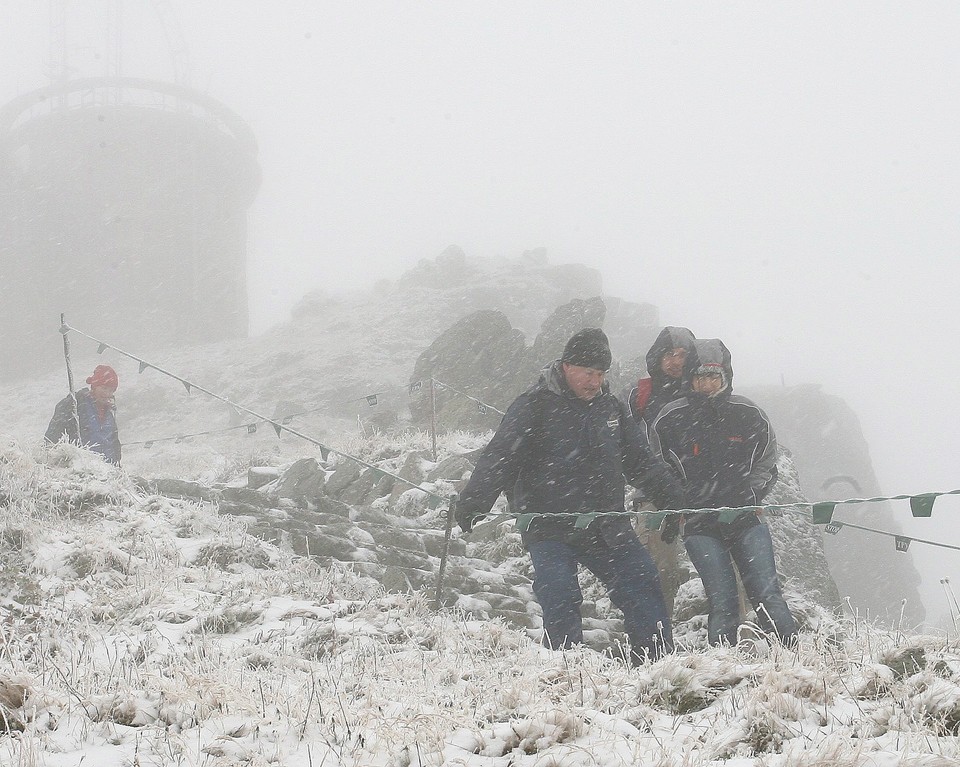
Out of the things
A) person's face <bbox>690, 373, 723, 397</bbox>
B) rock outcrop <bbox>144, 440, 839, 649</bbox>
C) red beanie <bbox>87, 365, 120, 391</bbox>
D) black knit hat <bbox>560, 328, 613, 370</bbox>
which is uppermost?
black knit hat <bbox>560, 328, 613, 370</bbox>

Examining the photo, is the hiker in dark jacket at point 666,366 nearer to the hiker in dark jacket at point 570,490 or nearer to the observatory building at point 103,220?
Answer: the hiker in dark jacket at point 570,490

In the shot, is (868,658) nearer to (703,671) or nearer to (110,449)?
(703,671)

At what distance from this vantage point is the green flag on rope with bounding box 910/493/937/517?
4.12 m

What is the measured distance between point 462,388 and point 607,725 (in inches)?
788

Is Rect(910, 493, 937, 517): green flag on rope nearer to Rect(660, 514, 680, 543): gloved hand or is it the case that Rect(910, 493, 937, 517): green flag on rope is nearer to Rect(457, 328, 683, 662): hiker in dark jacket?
Rect(660, 514, 680, 543): gloved hand

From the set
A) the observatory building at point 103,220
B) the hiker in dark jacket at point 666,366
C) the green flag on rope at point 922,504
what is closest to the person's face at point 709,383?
the hiker in dark jacket at point 666,366

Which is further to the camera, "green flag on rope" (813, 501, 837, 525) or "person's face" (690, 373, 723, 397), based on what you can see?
"person's face" (690, 373, 723, 397)

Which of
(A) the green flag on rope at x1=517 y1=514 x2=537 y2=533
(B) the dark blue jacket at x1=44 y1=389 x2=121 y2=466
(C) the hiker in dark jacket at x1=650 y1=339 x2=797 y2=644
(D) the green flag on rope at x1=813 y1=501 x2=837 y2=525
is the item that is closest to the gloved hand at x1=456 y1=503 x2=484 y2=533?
(A) the green flag on rope at x1=517 y1=514 x2=537 y2=533

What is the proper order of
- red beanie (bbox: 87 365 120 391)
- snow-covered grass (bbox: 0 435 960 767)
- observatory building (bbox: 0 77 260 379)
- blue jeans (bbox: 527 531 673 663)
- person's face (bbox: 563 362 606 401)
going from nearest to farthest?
snow-covered grass (bbox: 0 435 960 767) → blue jeans (bbox: 527 531 673 663) → person's face (bbox: 563 362 606 401) → red beanie (bbox: 87 365 120 391) → observatory building (bbox: 0 77 260 379)

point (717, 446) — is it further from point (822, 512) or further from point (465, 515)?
point (465, 515)

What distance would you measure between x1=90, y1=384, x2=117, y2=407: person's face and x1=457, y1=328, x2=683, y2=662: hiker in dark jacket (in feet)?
22.8

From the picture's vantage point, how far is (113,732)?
8.78 ft

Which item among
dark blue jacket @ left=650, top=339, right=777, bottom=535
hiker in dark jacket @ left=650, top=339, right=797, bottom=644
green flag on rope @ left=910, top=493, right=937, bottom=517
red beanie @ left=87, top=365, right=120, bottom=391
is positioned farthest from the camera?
red beanie @ left=87, top=365, right=120, bottom=391

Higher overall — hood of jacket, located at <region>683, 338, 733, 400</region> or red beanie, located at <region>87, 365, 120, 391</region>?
hood of jacket, located at <region>683, 338, 733, 400</region>
